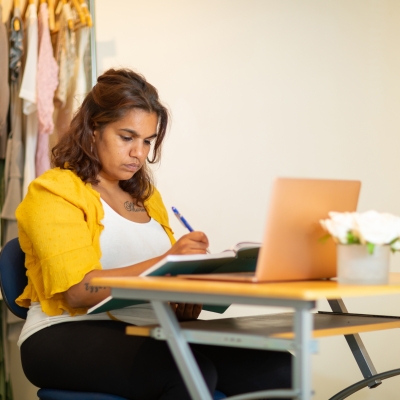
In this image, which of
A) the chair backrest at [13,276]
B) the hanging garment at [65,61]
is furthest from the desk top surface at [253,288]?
the hanging garment at [65,61]

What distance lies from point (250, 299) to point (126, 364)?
433mm

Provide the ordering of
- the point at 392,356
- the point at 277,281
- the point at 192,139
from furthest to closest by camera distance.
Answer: the point at 192,139, the point at 392,356, the point at 277,281

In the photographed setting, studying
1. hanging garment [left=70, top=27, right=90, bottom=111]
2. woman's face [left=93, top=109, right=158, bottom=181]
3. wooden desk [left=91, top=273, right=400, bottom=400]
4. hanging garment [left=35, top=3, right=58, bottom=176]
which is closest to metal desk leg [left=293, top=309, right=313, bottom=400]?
wooden desk [left=91, top=273, right=400, bottom=400]

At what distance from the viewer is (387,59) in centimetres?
274

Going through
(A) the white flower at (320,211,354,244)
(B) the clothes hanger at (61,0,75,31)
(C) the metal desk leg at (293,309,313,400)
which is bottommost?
(C) the metal desk leg at (293,309,313,400)

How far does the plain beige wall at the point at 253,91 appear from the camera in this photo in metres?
2.77

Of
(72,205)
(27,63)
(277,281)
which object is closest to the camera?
(277,281)

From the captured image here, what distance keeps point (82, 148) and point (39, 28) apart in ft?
3.20

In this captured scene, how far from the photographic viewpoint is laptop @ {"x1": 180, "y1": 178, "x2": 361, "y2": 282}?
1096 millimetres

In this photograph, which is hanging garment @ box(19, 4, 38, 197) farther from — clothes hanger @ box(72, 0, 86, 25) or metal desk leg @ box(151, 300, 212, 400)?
metal desk leg @ box(151, 300, 212, 400)

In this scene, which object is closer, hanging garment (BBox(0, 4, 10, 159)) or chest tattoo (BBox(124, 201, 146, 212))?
chest tattoo (BBox(124, 201, 146, 212))

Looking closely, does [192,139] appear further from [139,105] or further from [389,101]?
[139,105]

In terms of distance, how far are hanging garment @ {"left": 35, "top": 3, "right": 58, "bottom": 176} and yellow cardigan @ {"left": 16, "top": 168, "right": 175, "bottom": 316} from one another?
75 centimetres

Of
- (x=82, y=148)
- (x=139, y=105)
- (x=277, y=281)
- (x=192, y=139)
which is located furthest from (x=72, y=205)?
(x=192, y=139)
